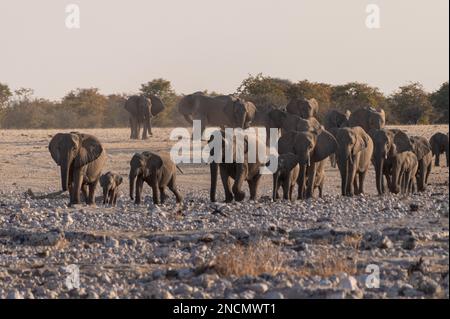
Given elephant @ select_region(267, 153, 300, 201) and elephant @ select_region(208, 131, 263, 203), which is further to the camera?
elephant @ select_region(267, 153, 300, 201)

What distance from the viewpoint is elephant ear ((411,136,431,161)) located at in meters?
24.1

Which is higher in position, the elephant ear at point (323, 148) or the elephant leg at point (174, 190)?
the elephant ear at point (323, 148)

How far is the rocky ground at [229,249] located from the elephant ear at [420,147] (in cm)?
359

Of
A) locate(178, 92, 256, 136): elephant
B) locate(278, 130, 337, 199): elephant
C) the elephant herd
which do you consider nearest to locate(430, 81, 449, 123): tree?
locate(178, 92, 256, 136): elephant

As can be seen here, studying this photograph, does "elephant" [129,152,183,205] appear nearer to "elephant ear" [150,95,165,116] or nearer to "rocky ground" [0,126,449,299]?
"rocky ground" [0,126,449,299]

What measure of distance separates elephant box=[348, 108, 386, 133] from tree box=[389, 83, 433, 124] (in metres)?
20.5

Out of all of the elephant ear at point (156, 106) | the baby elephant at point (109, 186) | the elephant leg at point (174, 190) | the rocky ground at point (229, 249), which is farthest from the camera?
the elephant ear at point (156, 106)

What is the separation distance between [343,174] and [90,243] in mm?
8544

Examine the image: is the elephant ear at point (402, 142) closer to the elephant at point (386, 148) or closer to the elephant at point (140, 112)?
the elephant at point (386, 148)

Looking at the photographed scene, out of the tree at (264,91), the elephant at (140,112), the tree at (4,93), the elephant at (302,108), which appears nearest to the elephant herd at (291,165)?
the elephant at (302,108)

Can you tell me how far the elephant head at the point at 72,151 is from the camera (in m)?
19.3

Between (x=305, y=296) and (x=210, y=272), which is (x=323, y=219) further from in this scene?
(x=305, y=296)
